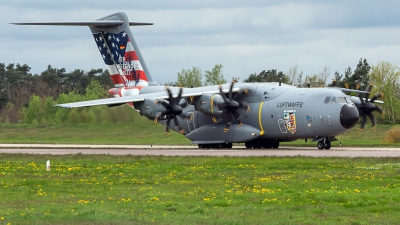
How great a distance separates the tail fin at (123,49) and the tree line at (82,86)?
326 cm

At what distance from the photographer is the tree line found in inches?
2157

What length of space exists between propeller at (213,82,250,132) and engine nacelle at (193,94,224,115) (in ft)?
0.90

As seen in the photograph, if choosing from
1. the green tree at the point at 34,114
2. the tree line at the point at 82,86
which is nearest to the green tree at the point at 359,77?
the tree line at the point at 82,86

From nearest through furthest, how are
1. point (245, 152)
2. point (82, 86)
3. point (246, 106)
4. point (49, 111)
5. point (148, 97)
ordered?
point (245, 152) → point (148, 97) → point (246, 106) → point (49, 111) → point (82, 86)

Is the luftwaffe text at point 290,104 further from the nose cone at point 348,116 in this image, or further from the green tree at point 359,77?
the green tree at point 359,77

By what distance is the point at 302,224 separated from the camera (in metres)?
14.5

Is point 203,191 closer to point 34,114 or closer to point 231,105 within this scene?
point 231,105

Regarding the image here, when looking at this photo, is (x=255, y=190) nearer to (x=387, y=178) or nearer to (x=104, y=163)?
(x=387, y=178)

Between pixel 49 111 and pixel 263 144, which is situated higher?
pixel 49 111

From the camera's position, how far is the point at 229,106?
42.3 m

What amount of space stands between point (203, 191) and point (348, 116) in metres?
21.4

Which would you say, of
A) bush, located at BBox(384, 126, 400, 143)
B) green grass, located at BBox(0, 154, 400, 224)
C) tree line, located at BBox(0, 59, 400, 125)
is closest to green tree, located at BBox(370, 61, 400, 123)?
tree line, located at BBox(0, 59, 400, 125)

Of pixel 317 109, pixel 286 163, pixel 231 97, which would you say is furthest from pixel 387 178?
pixel 231 97

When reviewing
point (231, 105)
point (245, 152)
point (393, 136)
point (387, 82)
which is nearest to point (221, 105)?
point (231, 105)
